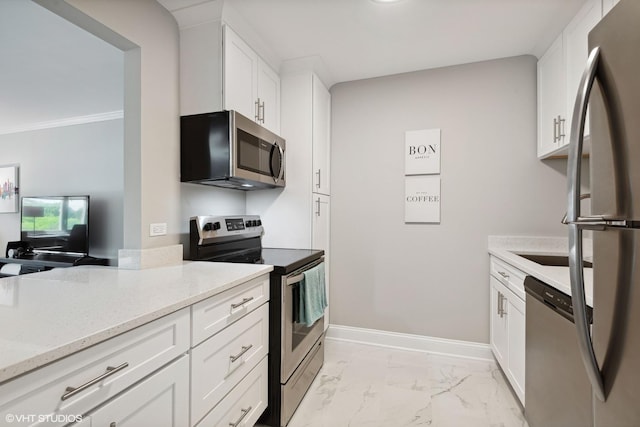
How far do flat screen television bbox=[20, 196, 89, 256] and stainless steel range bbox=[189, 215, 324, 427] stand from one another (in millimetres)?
2426

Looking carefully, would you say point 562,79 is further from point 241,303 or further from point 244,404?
point 244,404

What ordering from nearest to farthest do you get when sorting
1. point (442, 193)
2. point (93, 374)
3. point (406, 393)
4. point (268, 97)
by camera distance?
1. point (93, 374)
2. point (406, 393)
3. point (268, 97)
4. point (442, 193)

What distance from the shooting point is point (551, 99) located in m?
2.01

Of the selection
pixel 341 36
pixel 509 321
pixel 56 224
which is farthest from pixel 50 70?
pixel 509 321

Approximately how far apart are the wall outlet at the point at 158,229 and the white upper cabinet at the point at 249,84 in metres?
0.80

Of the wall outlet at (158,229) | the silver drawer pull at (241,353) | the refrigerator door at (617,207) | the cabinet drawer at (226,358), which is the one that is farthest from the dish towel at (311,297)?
the refrigerator door at (617,207)

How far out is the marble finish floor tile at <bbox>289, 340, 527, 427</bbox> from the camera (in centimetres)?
168

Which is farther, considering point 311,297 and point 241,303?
point 311,297

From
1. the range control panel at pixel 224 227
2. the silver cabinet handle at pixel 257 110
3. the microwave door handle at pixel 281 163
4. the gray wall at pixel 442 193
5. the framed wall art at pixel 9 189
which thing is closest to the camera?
the range control panel at pixel 224 227

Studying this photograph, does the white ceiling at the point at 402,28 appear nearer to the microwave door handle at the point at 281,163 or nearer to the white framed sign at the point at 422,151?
the white framed sign at the point at 422,151

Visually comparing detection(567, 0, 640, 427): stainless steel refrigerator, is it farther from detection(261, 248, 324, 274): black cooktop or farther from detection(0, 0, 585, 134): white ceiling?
detection(0, 0, 585, 134): white ceiling

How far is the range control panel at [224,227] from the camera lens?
1.79 meters

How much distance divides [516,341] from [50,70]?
411 centimetres

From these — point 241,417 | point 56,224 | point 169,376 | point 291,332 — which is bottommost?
point 241,417
